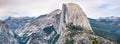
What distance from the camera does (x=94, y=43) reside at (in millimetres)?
133000
